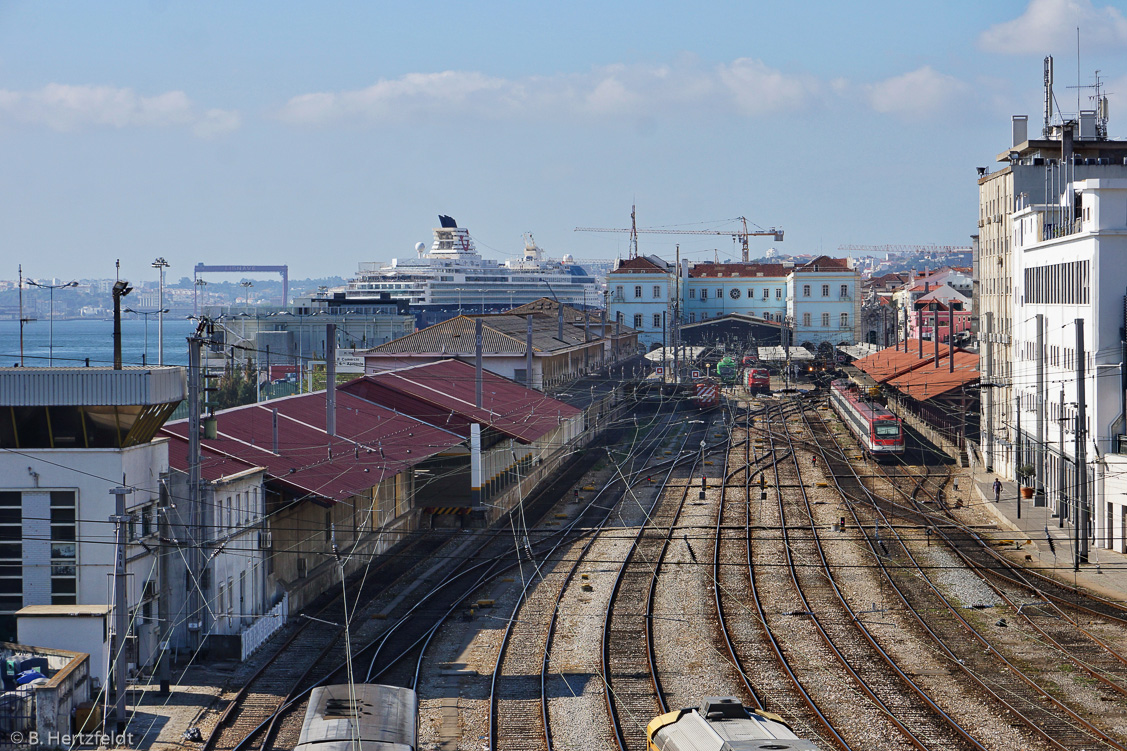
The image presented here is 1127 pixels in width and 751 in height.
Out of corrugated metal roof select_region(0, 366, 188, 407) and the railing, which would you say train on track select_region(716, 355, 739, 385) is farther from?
corrugated metal roof select_region(0, 366, 188, 407)

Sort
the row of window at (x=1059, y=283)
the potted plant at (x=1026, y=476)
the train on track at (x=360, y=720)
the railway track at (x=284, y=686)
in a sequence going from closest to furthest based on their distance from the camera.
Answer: the train on track at (x=360, y=720)
the railway track at (x=284, y=686)
the row of window at (x=1059, y=283)
the potted plant at (x=1026, y=476)

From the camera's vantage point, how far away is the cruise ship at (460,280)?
12706 centimetres

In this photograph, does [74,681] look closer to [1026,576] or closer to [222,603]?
[222,603]

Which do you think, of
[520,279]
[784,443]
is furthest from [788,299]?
[784,443]

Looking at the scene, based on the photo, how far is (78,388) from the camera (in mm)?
17688

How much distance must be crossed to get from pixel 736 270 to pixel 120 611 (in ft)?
344

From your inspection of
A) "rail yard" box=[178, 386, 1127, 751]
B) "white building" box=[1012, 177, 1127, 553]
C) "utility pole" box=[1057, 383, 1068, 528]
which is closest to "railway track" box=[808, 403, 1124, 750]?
"rail yard" box=[178, 386, 1127, 751]

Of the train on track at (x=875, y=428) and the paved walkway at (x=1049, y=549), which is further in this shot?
the train on track at (x=875, y=428)

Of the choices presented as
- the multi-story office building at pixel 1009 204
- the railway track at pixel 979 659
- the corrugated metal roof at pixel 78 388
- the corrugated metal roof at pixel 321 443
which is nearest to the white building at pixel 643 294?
the multi-story office building at pixel 1009 204

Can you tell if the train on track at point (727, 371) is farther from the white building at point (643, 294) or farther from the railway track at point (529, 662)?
the railway track at point (529, 662)

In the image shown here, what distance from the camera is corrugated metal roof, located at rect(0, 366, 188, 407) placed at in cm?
1753

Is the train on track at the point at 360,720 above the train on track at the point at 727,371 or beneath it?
beneath

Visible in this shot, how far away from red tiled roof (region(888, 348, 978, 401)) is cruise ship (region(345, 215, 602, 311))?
73.5 m

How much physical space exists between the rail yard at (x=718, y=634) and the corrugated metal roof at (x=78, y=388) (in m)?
4.60
